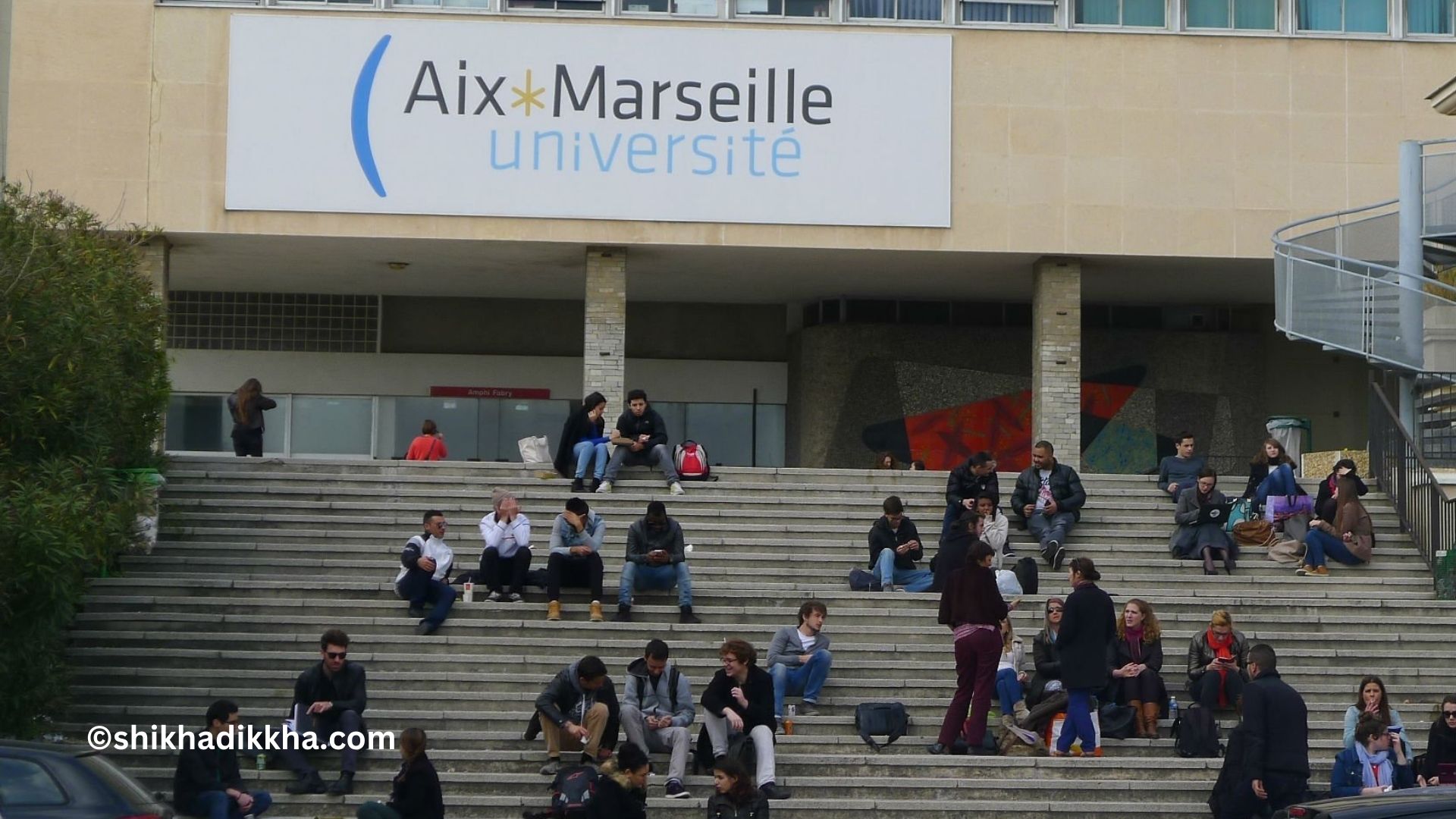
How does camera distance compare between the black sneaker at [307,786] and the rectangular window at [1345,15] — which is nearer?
the black sneaker at [307,786]

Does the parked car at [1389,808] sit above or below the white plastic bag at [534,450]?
below

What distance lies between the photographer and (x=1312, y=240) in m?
23.1

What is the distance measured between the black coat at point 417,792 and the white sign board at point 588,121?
12129 millimetres

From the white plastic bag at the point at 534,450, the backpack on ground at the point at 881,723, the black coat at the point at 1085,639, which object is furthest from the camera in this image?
the white plastic bag at the point at 534,450

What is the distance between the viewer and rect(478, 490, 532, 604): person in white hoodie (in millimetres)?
16453

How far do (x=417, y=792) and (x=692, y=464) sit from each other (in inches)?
344

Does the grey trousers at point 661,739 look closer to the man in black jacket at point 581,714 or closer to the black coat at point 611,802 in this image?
the man in black jacket at point 581,714

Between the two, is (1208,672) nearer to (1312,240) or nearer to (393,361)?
(1312,240)

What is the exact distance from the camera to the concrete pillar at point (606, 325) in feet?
77.0

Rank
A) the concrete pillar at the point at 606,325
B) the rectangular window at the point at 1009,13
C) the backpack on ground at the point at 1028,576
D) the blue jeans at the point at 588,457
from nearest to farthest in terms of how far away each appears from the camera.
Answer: the backpack on ground at the point at 1028,576 → the blue jeans at the point at 588,457 → the concrete pillar at the point at 606,325 → the rectangular window at the point at 1009,13

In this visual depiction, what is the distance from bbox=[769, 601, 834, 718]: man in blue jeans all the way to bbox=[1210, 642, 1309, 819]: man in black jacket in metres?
3.65

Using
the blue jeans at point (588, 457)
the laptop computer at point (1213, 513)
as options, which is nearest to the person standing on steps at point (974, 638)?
the laptop computer at point (1213, 513)

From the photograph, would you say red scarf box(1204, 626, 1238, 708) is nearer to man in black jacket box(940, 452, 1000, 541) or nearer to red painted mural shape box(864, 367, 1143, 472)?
man in black jacket box(940, 452, 1000, 541)

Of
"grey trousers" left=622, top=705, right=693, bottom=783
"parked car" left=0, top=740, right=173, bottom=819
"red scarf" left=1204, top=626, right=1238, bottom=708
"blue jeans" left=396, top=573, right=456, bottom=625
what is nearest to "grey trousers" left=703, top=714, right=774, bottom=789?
"grey trousers" left=622, top=705, right=693, bottom=783
